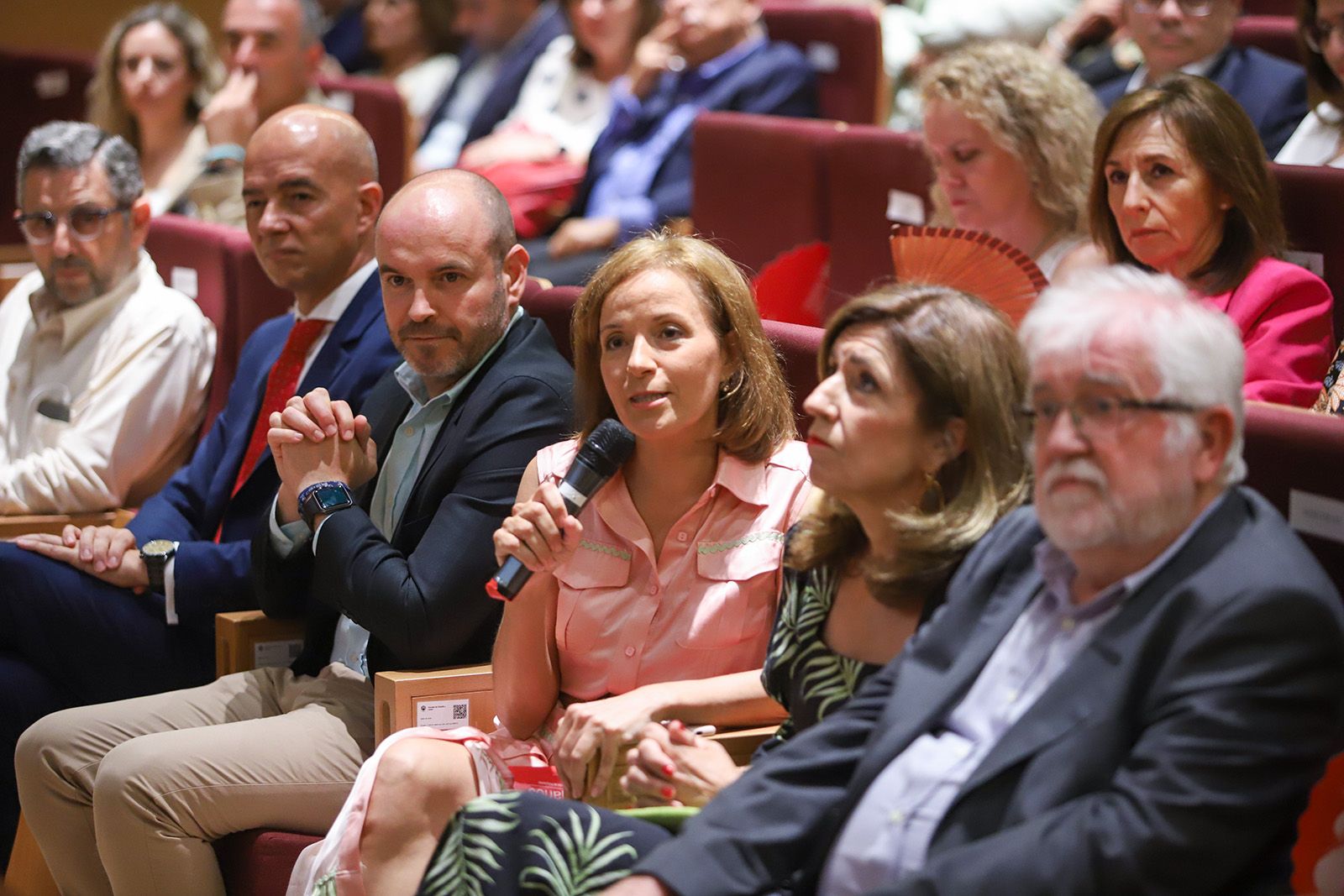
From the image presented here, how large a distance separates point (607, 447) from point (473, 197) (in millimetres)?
584

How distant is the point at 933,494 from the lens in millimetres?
1765

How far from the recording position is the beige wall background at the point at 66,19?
6133 mm

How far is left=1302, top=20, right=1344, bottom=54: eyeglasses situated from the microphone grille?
1.67 metres

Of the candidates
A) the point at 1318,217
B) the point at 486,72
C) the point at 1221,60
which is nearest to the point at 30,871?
the point at 1318,217

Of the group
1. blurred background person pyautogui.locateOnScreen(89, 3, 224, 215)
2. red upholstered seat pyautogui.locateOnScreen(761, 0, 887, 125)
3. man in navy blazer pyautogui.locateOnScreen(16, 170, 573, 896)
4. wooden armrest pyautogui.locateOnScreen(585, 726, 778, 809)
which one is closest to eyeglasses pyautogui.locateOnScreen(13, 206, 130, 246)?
man in navy blazer pyautogui.locateOnScreen(16, 170, 573, 896)

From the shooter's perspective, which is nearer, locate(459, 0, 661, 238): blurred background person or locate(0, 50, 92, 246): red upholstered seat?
locate(459, 0, 661, 238): blurred background person

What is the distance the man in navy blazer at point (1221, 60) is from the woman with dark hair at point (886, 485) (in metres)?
1.90

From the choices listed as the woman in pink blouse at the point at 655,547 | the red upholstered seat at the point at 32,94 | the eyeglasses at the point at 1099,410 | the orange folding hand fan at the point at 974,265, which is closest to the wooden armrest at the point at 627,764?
the woman in pink blouse at the point at 655,547

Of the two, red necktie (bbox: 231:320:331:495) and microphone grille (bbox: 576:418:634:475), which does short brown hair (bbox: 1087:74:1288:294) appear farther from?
red necktie (bbox: 231:320:331:495)

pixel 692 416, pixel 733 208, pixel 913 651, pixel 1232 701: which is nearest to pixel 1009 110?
pixel 733 208

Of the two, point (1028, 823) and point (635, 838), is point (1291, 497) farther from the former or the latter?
point (635, 838)

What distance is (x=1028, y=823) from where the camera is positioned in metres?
1.41

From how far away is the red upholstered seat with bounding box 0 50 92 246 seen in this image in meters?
A: 5.21

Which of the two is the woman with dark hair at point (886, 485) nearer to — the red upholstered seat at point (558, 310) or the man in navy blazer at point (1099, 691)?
the man in navy blazer at point (1099, 691)
